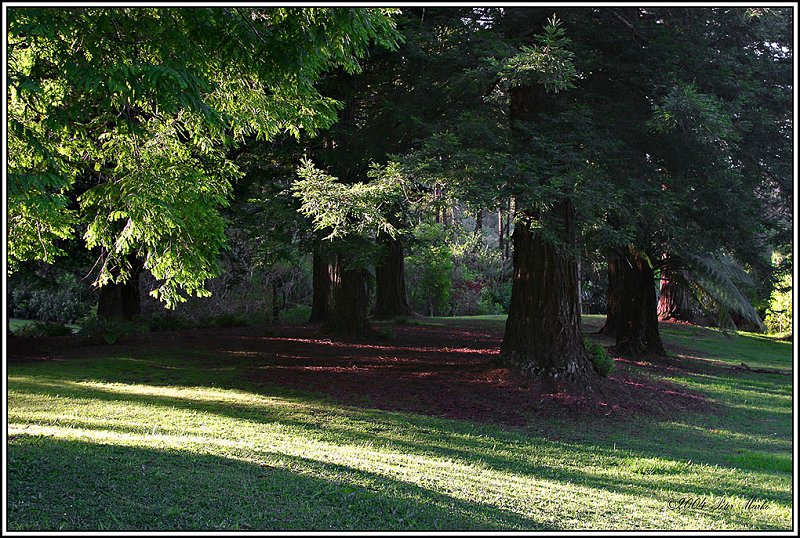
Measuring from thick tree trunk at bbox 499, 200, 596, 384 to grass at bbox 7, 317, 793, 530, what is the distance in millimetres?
1527

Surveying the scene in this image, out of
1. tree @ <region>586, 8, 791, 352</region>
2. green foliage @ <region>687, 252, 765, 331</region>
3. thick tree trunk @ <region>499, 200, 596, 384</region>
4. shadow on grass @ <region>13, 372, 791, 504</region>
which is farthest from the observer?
green foliage @ <region>687, 252, 765, 331</region>

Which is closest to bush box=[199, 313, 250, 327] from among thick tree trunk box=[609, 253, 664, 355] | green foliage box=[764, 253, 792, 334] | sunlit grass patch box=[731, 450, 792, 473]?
thick tree trunk box=[609, 253, 664, 355]

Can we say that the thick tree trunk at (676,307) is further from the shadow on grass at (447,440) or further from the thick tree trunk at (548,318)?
the shadow on grass at (447,440)

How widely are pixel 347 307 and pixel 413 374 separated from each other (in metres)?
4.24

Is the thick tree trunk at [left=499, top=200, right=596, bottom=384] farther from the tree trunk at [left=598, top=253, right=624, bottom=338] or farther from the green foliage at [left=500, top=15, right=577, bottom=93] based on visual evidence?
the tree trunk at [left=598, top=253, right=624, bottom=338]

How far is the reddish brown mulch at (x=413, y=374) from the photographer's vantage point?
35.7 ft

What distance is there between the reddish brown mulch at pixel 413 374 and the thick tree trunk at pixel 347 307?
1.21 ft

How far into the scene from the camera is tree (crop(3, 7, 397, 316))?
17.3 feet

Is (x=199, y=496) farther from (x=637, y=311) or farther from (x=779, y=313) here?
(x=779, y=313)

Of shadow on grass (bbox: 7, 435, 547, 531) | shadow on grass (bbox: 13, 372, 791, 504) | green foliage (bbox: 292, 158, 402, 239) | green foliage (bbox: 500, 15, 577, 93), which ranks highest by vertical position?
green foliage (bbox: 500, 15, 577, 93)

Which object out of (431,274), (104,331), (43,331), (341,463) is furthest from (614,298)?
(43,331)

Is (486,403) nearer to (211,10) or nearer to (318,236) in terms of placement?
(318,236)

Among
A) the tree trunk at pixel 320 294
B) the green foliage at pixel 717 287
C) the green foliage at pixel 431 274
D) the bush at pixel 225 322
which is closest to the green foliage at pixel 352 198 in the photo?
the green foliage at pixel 717 287

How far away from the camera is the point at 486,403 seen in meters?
10.9
